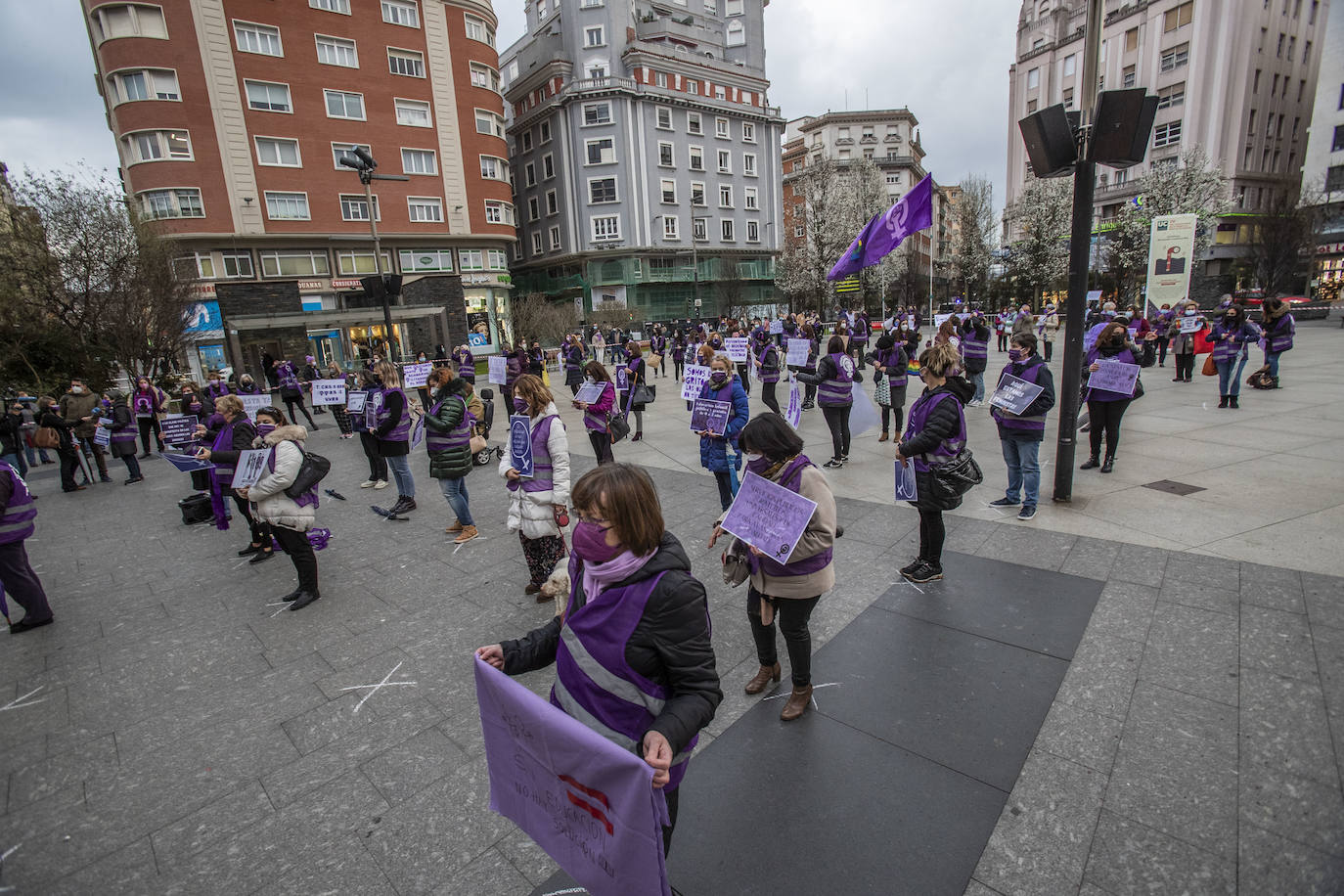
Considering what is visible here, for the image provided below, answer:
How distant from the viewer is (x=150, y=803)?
3.27m

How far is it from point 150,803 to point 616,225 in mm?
52793

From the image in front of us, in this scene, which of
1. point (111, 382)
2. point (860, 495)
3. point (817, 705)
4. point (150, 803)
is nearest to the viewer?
point (150, 803)

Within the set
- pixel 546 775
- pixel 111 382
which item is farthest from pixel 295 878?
pixel 111 382

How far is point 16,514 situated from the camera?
5281mm

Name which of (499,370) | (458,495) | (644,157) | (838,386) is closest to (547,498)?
(458,495)

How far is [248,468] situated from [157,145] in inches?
1482

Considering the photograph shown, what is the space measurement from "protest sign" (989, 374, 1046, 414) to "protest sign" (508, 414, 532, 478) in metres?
4.67

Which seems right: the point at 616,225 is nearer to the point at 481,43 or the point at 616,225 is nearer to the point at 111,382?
the point at 481,43

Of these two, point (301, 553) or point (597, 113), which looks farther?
point (597, 113)

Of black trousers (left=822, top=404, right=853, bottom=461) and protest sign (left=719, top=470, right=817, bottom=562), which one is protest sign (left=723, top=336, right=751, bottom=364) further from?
protest sign (left=719, top=470, right=817, bottom=562)

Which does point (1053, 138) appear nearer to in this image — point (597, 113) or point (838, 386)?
point (838, 386)

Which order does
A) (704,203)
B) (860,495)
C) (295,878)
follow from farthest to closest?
(704,203), (860,495), (295,878)

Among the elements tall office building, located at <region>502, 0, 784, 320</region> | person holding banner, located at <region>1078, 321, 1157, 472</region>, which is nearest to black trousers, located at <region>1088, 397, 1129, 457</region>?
person holding banner, located at <region>1078, 321, 1157, 472</region>

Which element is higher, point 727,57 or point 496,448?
point 727,57
